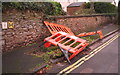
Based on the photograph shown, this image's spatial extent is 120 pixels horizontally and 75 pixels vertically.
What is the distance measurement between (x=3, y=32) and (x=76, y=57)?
4044mm

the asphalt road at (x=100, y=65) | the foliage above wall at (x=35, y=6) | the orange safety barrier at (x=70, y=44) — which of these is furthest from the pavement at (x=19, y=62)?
the foliage above wall at (x=35, y=6)

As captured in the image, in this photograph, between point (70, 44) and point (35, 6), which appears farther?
point (35, 6)

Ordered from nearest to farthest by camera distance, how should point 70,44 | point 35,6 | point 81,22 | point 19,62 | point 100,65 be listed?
1. point 100,65
2. point 19,62
3. point 70,44
4. point 35,6
5. point 81,22

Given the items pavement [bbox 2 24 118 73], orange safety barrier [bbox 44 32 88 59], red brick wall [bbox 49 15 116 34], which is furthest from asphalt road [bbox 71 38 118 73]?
red brick wall [bbox 49 15 116 34]

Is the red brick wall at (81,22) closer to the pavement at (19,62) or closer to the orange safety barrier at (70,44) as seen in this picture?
the orange safety barrier at (70,44)

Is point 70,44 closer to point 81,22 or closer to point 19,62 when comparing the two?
point 19,62

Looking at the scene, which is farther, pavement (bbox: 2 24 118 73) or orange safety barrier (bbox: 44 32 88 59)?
orange safety barrier (bbox: 44 32 88 59)

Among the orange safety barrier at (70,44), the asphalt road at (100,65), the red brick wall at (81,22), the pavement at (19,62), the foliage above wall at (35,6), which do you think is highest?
the foliage above wall at (35,6)

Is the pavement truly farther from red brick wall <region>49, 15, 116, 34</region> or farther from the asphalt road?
red brick wall <region>49, 15, 116, 34</region>

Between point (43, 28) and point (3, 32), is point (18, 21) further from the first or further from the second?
point (43, 28)

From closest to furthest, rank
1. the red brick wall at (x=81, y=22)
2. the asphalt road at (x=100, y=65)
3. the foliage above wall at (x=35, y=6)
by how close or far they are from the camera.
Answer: the asphalt road at (x=100, y=65)
the foliage above wall at (x=35, y=6)
the red brick wall at (x=81, y=22)

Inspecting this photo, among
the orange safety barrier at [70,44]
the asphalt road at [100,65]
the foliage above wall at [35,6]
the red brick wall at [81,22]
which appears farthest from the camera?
the red brick wall at [81,22]

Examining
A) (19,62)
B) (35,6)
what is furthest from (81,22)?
(19,62)

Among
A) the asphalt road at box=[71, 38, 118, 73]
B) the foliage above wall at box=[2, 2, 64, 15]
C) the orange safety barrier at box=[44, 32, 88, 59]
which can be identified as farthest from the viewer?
the foliage above wall at box=[2, 2, 64, 15]
